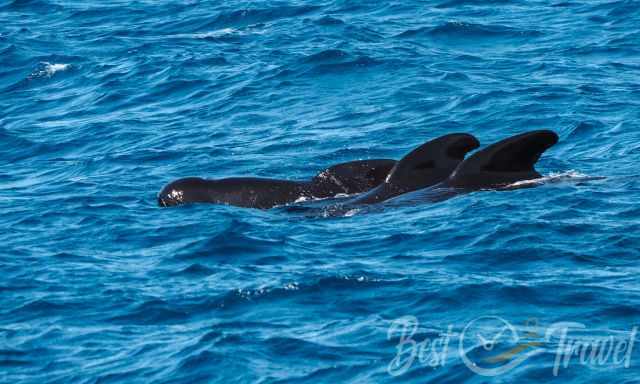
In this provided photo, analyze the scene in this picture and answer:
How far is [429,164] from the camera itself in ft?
59.2

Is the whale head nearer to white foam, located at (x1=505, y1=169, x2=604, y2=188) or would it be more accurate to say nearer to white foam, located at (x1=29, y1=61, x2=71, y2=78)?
white foam, located at (x1=505, y1=169, x2=604, y2=188)

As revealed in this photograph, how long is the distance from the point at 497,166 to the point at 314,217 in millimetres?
2475

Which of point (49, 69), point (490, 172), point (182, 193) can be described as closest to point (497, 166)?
point (490, 172)

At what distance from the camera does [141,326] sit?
13031 millimetres

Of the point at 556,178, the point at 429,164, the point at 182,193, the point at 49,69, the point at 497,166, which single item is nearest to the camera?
the point at 497,166

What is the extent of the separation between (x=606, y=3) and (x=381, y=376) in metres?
21.7

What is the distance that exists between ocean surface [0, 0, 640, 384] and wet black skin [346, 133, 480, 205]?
0.87 meters

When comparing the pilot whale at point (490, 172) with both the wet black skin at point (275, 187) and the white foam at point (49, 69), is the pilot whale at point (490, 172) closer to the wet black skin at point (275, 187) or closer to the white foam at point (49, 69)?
the wet black skin at point (275, 187)

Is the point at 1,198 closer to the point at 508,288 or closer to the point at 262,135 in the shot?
the point at 262,135

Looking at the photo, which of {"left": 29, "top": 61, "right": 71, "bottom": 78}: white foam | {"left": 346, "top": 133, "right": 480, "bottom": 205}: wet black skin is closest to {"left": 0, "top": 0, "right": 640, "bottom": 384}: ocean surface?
{"left": 29, "top": 61, "right": 71, "bottom": 78}: white foam

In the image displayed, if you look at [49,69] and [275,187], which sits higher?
[275,187]

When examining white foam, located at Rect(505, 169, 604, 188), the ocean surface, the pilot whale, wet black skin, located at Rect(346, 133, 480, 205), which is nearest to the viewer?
the ocean surface

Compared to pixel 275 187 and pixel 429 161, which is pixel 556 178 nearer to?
pixel 429 161

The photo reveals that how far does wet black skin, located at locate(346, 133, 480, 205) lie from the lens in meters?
17.9
